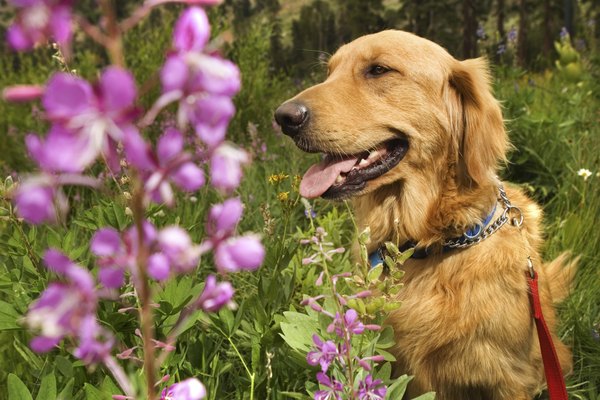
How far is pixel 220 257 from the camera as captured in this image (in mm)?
489

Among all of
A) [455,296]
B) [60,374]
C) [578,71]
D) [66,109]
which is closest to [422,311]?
[455,296]

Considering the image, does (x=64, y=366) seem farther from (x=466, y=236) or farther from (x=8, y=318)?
(x=466, y=236)

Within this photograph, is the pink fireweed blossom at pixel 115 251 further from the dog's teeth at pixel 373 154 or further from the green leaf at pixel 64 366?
the dog's teeth at pixel 373 154

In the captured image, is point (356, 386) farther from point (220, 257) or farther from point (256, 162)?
point (256, 162)

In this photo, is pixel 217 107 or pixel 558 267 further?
pixel 558 267

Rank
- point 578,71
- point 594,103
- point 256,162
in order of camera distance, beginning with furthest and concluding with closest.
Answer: point 578,71 → point 594,103 → point 256,162

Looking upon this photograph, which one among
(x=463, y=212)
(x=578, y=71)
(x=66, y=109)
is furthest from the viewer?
(x=578, y=71)

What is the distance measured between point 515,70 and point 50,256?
20.5ft

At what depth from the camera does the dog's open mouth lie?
90.7 inches

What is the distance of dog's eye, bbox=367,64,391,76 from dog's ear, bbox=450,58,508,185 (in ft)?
1.06

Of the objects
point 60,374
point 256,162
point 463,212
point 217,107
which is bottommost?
point 256,162

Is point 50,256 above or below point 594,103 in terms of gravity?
above

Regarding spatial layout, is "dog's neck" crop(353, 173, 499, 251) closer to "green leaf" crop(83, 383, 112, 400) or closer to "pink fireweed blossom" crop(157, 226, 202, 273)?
"green leaf" crop(83, 383, 112, 400)

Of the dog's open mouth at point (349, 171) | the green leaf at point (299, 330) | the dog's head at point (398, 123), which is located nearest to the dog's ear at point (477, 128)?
the dog's head at point (398, 123)
